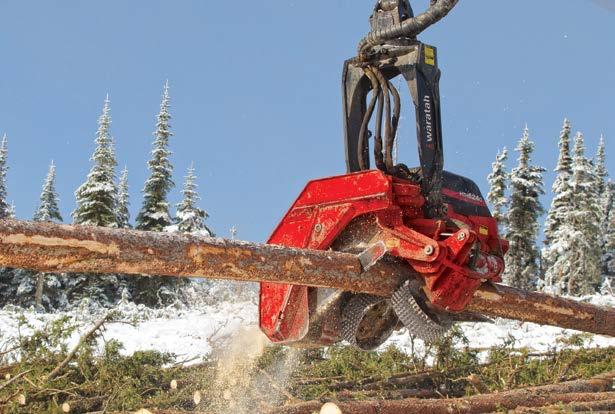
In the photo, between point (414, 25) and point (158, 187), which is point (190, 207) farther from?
point (414, 25)

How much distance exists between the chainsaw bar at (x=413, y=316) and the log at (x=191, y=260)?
0.09m

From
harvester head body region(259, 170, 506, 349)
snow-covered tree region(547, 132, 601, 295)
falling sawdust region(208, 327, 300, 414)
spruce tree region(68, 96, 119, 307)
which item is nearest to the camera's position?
harvester head body region(259, 170, 506, 349)

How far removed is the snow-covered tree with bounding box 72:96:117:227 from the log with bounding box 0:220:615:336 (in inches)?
1153

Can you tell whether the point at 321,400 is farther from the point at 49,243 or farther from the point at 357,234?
the point at 49,243

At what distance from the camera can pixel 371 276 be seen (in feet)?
17.9

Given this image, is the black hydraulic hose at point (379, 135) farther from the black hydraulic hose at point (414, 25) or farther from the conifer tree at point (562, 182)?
the conifer tree at point (562, 182)

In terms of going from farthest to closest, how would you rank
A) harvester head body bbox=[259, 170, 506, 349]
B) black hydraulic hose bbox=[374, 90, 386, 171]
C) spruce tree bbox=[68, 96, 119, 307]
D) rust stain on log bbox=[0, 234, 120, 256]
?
spruce tree bbox=[68, 96, 119, 307]
black hydraulic hose bbox=[374, 90, 386, 171]
harvester head body bbox=[259, 170, 506, 349]
rust stain on log bbox=[0, 234, 120, 256]

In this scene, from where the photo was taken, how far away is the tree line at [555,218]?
127 feet

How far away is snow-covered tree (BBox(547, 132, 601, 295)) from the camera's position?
41.1 m

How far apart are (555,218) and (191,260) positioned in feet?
136

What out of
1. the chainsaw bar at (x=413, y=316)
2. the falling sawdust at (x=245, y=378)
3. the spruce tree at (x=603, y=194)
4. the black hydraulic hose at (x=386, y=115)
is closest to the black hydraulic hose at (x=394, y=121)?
the black hydraulic hose at (x=386, y=115)

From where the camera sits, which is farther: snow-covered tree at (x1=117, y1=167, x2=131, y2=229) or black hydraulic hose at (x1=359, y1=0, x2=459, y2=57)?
snow-covered tree at (x1=117, y1=167, x2=131, y2=229)

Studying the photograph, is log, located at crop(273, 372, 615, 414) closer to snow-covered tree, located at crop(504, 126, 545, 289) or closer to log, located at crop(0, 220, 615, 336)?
log, located at crop(0, 220, 615, 336)

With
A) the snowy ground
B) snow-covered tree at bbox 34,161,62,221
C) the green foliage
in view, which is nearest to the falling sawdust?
the green foliage
